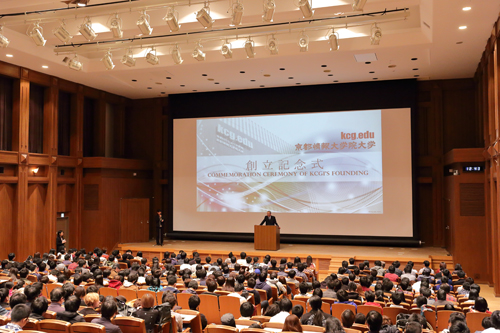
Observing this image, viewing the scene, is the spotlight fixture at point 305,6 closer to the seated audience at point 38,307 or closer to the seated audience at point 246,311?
the seated audience at point 246,311

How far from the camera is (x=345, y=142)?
1305 cm

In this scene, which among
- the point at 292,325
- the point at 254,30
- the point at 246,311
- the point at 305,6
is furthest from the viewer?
the point at 254,30

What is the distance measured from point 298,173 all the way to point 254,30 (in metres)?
5.44

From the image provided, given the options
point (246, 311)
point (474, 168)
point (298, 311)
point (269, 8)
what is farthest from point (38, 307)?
point (474, 168)

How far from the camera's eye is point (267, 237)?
12.1 metres

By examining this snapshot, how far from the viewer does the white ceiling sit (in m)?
8.31

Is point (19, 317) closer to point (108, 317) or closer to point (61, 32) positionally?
point (108, 317)

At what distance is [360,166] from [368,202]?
114cm

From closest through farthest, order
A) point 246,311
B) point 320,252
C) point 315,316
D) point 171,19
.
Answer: point 315,316
point 246,311
point 171,19
point 320,252

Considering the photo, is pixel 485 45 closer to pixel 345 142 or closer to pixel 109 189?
pixel 345 142

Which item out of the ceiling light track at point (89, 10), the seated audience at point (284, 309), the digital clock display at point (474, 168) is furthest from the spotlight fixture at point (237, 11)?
the digital clock display at point (474, 168)

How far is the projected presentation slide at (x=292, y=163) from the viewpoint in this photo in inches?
509

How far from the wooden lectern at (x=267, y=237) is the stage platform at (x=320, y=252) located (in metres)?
0.22

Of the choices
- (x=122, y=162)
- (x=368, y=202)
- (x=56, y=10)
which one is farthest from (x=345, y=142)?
(x=56, y=10)
